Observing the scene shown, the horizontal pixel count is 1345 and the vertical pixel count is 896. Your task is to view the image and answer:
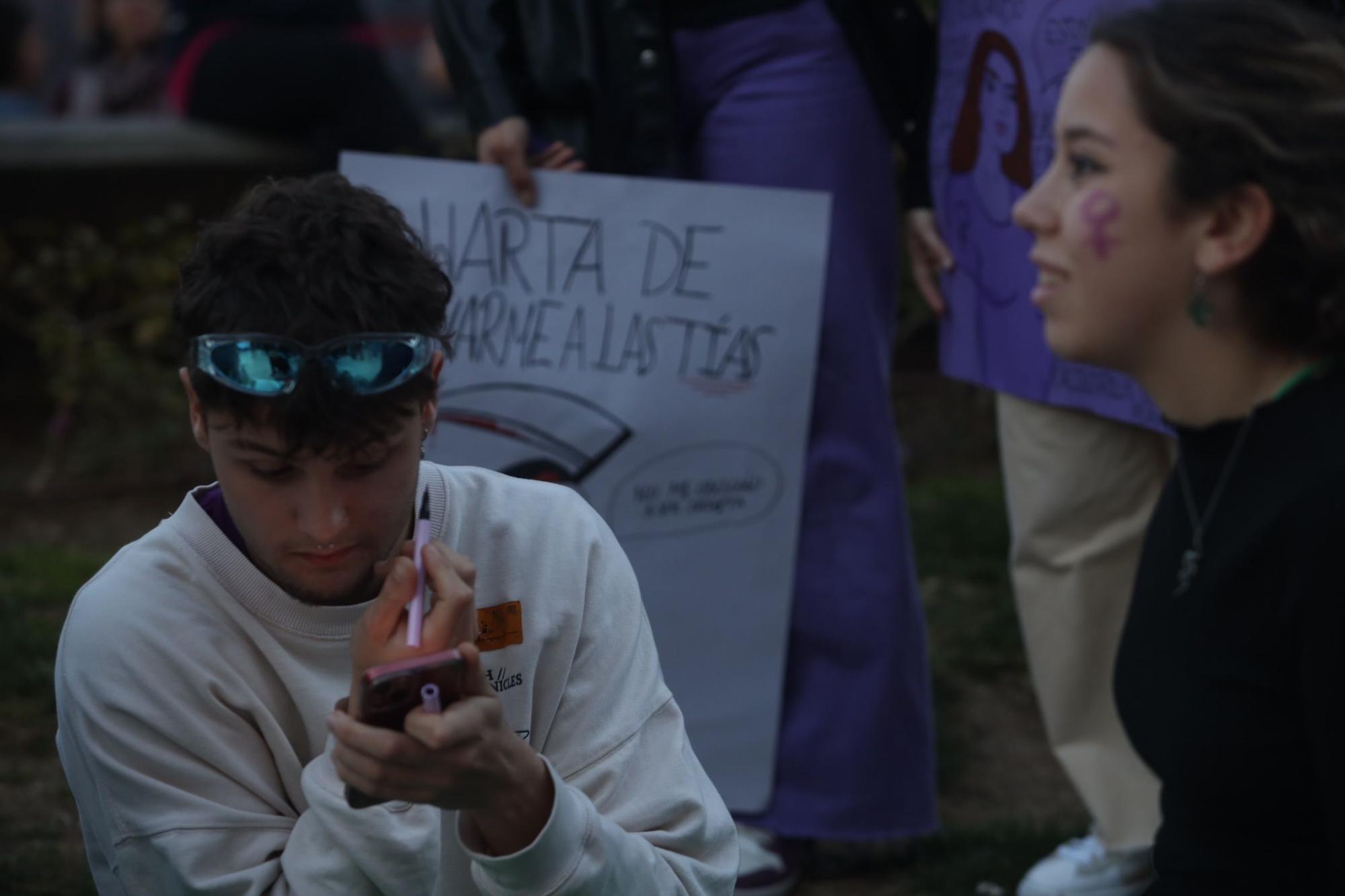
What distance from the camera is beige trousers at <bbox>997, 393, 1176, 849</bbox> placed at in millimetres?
3029

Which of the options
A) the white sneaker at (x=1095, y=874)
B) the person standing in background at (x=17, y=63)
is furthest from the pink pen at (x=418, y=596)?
the person standing in background at (x=17, y=63)

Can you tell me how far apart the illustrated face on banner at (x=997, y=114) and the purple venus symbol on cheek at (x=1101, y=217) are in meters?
1.10

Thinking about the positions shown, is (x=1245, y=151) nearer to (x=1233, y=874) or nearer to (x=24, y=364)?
(x=1233, y=874)

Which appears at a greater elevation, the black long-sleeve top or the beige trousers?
the black long-sleeve top

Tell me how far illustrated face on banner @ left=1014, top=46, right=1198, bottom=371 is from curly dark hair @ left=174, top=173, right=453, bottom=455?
70 cm

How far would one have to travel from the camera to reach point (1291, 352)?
73.8 inches

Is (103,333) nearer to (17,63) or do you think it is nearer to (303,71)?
(303,71)

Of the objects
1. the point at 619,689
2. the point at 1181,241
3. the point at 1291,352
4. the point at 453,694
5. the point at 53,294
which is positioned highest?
the point at 1181,241

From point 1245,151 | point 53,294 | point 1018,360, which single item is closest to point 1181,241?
point 1245,151

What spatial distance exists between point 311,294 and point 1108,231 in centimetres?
87

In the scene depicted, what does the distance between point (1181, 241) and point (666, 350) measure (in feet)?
4.54

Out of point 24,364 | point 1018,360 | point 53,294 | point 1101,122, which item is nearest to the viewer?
point 1101,122

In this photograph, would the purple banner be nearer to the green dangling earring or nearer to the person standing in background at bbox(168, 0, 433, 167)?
the green dangling earring

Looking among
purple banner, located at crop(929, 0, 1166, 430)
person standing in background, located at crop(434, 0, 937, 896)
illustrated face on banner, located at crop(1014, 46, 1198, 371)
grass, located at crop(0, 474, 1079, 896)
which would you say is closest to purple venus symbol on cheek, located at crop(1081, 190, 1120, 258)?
illustrated face on banner, located at crop(1014, 46, 1198, 371)
